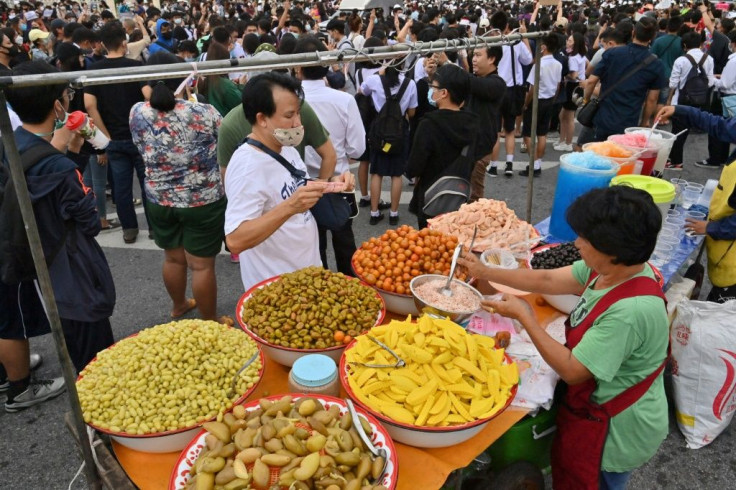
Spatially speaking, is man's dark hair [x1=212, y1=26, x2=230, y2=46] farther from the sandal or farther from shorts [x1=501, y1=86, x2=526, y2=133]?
shorts [x1=501, y1=86, x2=526, y2=133]

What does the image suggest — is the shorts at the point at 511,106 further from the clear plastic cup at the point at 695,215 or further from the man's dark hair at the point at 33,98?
the man's dark hair at the point at 33,98

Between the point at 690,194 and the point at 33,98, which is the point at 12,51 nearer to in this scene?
the point at 33,98

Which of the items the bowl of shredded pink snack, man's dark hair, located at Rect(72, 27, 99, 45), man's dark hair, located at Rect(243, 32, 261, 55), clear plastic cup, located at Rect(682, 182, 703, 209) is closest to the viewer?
the bowl of shredded pink snack

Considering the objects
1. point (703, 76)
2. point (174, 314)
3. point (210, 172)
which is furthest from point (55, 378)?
point (703, 76)

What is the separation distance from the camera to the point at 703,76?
8.60 m

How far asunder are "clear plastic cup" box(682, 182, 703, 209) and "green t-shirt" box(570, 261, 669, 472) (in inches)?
111

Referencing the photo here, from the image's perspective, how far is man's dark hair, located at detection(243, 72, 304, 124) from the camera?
271 centimetres

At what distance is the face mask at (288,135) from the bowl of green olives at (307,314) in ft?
2.36

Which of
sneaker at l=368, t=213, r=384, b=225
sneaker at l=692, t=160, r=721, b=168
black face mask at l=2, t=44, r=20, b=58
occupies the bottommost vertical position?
sneaker at l=368, t=213, r=384, b=225

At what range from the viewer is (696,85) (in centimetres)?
866

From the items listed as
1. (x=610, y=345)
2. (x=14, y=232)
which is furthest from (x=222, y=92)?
(x=610, y=345)

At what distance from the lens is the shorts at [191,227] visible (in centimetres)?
426

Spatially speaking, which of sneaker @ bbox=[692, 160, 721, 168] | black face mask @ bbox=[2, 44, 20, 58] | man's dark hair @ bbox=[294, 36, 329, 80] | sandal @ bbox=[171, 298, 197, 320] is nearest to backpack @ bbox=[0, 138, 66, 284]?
sandal @ bbox=[171, 298, 197, 320]

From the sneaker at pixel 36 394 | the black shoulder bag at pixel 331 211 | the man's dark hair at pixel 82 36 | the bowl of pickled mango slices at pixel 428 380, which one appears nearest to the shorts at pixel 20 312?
the sneaker at pixel 36 394
